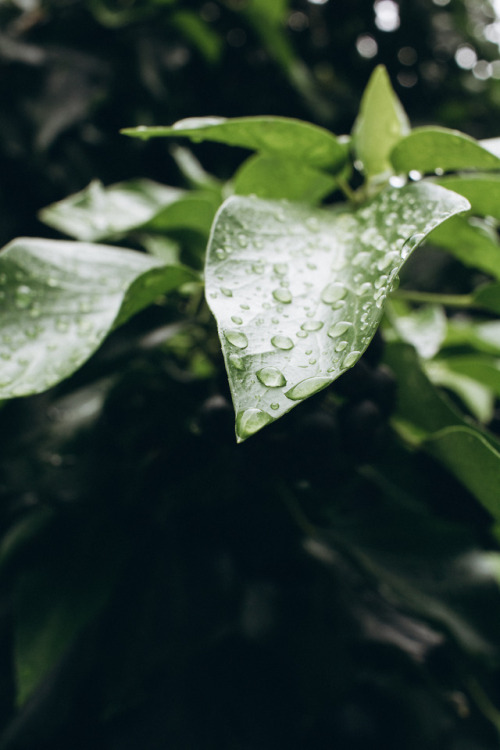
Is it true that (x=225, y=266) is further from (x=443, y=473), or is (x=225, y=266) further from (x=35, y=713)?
(x=35, y=713)

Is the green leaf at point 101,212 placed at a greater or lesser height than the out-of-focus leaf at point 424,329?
greater

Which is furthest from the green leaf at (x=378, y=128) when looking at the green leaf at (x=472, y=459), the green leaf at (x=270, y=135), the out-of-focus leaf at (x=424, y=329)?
the green leaf at (x=472, y=459)

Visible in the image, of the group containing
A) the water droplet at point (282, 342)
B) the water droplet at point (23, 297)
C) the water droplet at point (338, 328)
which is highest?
the water droplet at point (23, 297)

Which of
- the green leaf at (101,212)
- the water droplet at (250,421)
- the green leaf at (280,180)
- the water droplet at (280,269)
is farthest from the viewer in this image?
the green leaf at (101,212)

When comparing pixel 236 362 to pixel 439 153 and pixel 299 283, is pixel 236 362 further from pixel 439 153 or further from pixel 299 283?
pixel 439 153

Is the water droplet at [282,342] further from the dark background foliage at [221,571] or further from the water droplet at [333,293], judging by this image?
the dark background foliage at [221,571]

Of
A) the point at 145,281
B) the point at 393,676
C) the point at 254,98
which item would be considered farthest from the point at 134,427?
the point at 254,98

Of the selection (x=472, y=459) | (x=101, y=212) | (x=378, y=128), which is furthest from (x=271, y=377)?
(x=101, y=212)
